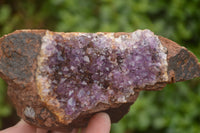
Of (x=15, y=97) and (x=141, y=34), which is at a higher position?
(x=141, y=34)

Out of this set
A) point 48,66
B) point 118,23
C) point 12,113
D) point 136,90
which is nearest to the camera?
point 48,66

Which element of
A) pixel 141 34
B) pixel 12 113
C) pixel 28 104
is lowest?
pixel 12 113

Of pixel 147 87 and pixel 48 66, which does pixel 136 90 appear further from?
pixel 48 66

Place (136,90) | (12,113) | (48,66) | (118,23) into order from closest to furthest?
(48,66)
(136,90)
(118,23)
(12,113)

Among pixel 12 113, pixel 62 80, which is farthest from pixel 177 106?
pixel 12 113
